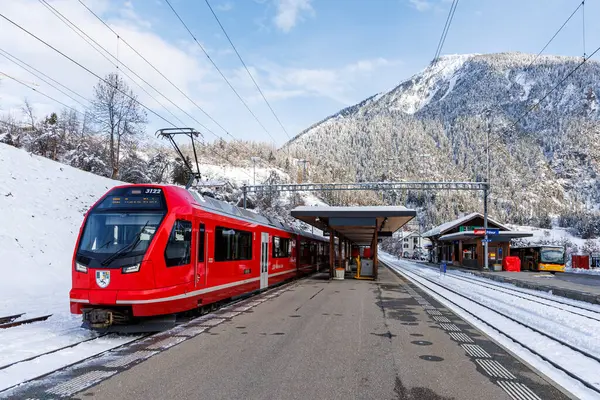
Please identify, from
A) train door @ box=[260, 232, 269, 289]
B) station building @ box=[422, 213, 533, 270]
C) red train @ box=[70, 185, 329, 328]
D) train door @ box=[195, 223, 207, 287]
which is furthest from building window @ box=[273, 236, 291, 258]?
station building @ box=[422, 213, 533, 270]

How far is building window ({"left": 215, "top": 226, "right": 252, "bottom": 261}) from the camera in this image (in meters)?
11.7

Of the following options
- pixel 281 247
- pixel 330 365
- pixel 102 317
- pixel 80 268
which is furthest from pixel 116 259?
pixel 281 247

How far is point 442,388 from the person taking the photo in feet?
18.4

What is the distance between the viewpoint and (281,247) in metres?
20.3

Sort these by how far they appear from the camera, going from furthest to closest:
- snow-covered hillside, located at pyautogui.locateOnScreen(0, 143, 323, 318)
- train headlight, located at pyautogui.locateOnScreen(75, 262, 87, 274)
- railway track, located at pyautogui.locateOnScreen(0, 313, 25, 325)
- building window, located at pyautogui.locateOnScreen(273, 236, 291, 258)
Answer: building window, located at pyautogui.locateOnScreen(273, 236, 291, 258)
snow-covered hillside, located at pyautogui.locateOnScreen(0, 143, 323, 318)
railway track, located at pyautogui.locateOnScreen(0, 313, 25, 325)
train headlight, located at pyautogui.locateOnScreen(75, 262, 87, 274)

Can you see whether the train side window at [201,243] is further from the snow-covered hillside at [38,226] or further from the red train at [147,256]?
the snow-covered hillside at [38,226]

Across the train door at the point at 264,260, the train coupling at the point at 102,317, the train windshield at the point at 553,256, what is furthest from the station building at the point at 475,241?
the train coupling at the point at 102,317

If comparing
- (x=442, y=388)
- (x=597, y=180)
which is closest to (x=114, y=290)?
(x=442, y=388)

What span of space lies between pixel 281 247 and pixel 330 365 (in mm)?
13723

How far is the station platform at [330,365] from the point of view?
212 inches

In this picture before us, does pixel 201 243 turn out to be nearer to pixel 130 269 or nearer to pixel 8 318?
pixel 130 269

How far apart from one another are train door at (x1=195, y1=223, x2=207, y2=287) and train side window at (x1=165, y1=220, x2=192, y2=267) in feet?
1.62

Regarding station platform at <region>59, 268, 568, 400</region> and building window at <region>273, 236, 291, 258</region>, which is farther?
building window at <region>273, 236, 291, 258</region>

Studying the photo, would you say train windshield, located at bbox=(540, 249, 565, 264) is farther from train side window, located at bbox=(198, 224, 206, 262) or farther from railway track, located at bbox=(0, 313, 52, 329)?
railway track, located at bbox=(0, 313, 52, 329)
